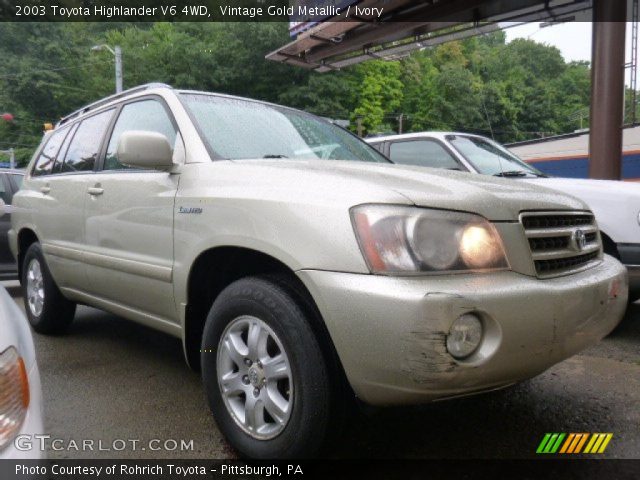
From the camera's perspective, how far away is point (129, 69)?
2553 centimetres

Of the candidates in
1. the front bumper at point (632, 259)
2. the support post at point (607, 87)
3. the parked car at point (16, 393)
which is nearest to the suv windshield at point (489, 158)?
the front bumper at point (632, 259)

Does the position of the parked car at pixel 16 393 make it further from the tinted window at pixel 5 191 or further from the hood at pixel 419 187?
the tinted window at pixel 5 191

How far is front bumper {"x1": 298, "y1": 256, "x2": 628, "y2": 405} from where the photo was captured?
1.66 m

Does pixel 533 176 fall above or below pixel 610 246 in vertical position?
above

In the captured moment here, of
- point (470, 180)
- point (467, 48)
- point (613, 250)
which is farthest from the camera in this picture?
point (467, 48)

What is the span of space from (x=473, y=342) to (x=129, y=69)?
89.0 ft

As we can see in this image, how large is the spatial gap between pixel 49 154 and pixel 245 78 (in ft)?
71.3

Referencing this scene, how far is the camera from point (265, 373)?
2049mm

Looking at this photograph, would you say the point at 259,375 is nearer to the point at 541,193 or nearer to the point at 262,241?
the point at 262,241

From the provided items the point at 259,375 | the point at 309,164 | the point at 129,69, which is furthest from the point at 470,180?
the point at 129,69

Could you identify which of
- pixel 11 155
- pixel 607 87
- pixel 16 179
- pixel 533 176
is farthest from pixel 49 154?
pixel 11 155

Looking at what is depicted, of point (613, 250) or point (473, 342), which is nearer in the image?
point (473, 342)

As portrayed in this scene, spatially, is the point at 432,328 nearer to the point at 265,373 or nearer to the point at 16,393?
the point at 265,373

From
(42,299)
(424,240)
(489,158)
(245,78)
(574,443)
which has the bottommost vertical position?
(574,443)
